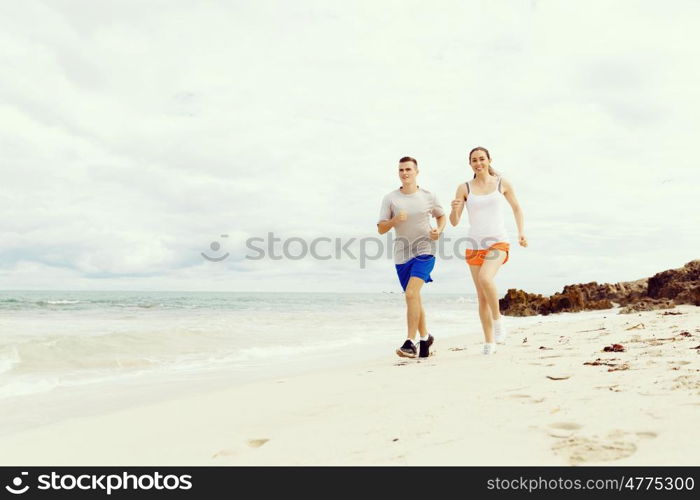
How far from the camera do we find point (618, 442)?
2.38 meters

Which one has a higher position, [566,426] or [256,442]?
[566,426]

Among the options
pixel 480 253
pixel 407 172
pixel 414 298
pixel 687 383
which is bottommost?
pixel 687 383

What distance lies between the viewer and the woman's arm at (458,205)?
587cm

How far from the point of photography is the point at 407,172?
6020mm

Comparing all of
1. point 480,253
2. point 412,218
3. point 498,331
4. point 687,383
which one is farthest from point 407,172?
point 687,383

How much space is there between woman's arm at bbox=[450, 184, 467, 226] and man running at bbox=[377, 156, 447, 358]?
0.21 m

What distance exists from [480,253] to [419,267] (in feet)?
2.26

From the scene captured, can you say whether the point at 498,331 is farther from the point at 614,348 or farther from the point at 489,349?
the point at 614,348

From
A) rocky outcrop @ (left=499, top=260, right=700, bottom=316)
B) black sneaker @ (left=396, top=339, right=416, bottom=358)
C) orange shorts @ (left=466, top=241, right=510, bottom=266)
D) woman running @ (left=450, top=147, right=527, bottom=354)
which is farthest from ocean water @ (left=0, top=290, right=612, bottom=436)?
rocky outcrop @ (left=499, top=260, right=700, bottom=316)

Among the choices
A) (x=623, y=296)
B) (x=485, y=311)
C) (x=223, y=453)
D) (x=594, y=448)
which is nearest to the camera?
(x=594, y=448)
